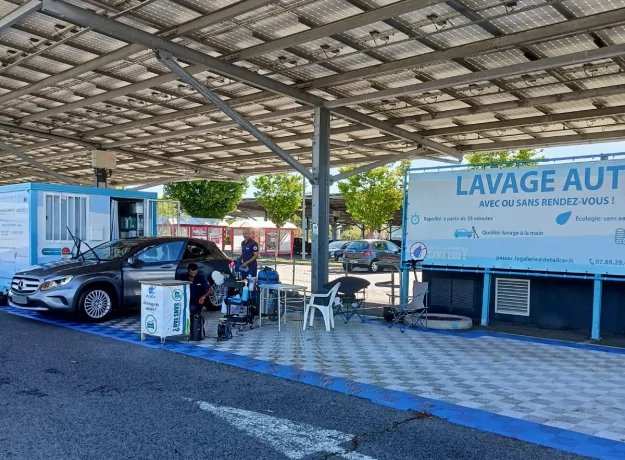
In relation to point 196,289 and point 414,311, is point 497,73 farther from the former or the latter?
point 196,289

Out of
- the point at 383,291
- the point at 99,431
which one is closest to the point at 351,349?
the point at 99,431

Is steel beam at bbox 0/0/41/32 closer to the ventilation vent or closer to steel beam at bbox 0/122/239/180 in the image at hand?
the ventilation vent

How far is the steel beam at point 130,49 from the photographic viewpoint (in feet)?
28.4

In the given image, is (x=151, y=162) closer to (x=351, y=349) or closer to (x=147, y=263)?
(x=147, y=263)

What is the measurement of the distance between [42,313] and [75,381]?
5.83 meters

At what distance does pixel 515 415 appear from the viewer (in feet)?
17.7

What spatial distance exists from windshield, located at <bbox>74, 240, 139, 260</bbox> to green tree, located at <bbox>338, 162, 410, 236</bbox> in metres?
29.2

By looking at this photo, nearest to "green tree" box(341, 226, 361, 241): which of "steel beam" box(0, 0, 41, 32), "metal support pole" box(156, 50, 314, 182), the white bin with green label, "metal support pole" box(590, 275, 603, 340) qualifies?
"metal support pole" box(156, 50, 314, 182)

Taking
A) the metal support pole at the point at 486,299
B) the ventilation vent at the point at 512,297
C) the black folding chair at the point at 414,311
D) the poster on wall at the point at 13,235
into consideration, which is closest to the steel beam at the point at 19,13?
the poster on wall at the point at 13,235

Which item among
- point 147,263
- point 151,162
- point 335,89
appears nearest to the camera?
→ point 147,263

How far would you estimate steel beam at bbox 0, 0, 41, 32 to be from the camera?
337 inches

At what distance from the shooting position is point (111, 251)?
11023 mm

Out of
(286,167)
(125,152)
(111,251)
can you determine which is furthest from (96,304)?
(286,167)

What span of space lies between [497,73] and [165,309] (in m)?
7.21
